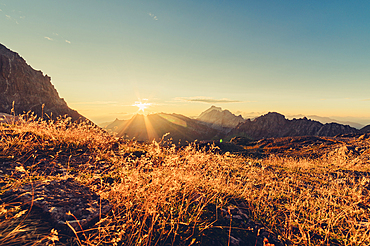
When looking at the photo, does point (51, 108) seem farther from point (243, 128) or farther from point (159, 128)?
point (243, 128)

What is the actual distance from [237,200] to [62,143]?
699 cm

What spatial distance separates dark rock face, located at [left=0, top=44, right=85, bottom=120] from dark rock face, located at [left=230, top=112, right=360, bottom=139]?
13867 cm

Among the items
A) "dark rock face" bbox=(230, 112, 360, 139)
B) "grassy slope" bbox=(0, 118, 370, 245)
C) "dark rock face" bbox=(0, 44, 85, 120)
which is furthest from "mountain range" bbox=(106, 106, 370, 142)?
"grassy slope" bbox=(0, 118, 370, 245)

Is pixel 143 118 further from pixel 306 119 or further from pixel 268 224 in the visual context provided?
pixel 268 224

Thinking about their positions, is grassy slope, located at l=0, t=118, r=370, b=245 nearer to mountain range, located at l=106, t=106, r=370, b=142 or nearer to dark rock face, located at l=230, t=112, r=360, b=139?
mountain range, located at l=106, t=106, r=370, b=142

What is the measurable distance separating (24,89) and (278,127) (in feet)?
623

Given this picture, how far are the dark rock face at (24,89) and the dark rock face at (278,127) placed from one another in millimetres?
138668

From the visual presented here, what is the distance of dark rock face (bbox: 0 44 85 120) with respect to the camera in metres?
89.0

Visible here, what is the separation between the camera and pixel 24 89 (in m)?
97.2

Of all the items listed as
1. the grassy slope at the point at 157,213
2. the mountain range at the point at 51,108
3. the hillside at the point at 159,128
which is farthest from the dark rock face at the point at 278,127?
the grassy slope at the point at 157,213

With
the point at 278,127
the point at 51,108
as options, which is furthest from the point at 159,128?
the point at 278,127

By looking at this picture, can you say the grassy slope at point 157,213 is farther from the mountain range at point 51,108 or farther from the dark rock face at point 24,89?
the dark rock face at point 24,89

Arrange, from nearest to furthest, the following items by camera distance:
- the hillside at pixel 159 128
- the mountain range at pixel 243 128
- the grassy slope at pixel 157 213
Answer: the grassy slope at pixel 157 213, the mountain range at pixel 243 128, the hillside at pixel 159 128

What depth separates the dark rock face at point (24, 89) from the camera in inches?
3504
